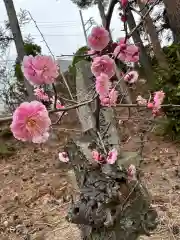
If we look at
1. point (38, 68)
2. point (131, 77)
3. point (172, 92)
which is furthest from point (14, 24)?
point (38, 68)

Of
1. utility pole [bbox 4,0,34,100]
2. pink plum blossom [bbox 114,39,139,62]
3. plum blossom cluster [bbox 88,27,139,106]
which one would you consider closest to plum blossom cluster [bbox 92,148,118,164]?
plum blossom cluster [bbox 88,27,139,106]

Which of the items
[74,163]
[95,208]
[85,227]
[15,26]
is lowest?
[85,227]

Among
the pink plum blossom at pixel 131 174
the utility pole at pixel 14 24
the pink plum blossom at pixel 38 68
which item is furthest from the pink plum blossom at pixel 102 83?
the utility pole at pixel 14 24

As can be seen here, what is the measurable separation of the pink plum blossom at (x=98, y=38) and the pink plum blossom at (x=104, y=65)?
0.07 metres

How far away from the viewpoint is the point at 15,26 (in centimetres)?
590

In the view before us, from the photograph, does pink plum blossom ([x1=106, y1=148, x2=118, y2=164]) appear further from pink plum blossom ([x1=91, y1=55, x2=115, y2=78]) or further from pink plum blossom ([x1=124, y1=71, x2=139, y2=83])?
pink plum blossom ([x1=124, y1=71, x2=139, y2=83])

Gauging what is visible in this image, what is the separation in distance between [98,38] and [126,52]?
0.42ft

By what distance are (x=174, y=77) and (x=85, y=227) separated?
3.40 meters

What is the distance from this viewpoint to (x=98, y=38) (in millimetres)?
1479

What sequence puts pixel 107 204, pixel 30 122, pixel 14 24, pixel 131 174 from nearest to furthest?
pixel 30 122 → pixel 107 204 → pixel 131 174 → pixel 14 24

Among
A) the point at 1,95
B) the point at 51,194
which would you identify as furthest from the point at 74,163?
the point at 1,95

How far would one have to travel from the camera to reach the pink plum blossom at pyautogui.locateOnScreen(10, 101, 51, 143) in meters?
1.20

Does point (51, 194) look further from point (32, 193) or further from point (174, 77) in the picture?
point (174, 77)

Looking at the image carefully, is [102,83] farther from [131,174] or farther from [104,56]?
[131,174]
